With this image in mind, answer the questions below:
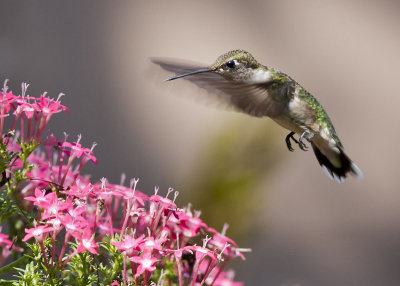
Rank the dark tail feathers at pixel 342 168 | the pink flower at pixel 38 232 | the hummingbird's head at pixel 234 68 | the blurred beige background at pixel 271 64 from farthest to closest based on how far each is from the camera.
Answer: the blurred beige background at pixel 271 64
the dark tail feathers at pixel 342 168
the hummingbird's head at pixel 234 68
the pink flower at pixel 38 232

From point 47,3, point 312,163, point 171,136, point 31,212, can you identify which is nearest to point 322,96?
point 312,163

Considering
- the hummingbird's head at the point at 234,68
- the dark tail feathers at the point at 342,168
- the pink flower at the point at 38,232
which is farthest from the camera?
the dark tail feathers at the point at 342,168

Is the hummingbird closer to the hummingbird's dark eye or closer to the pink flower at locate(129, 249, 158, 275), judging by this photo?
the hummingbird's dark eye

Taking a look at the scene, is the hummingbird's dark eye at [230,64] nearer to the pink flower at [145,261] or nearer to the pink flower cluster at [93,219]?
the pink flower cluster at [93,219]

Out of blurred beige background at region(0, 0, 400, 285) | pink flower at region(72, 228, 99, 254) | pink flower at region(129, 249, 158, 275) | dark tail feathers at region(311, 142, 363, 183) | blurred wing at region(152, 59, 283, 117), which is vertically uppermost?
blurred wing at region(152, 59, 283, 117)

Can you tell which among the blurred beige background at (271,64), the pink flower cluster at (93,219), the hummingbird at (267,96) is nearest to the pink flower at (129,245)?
the pink flower cluster at (93,219)

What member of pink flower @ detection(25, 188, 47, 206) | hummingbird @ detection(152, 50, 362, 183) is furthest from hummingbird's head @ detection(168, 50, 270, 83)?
pink flower @ detection(25, 188, 47, 206)
